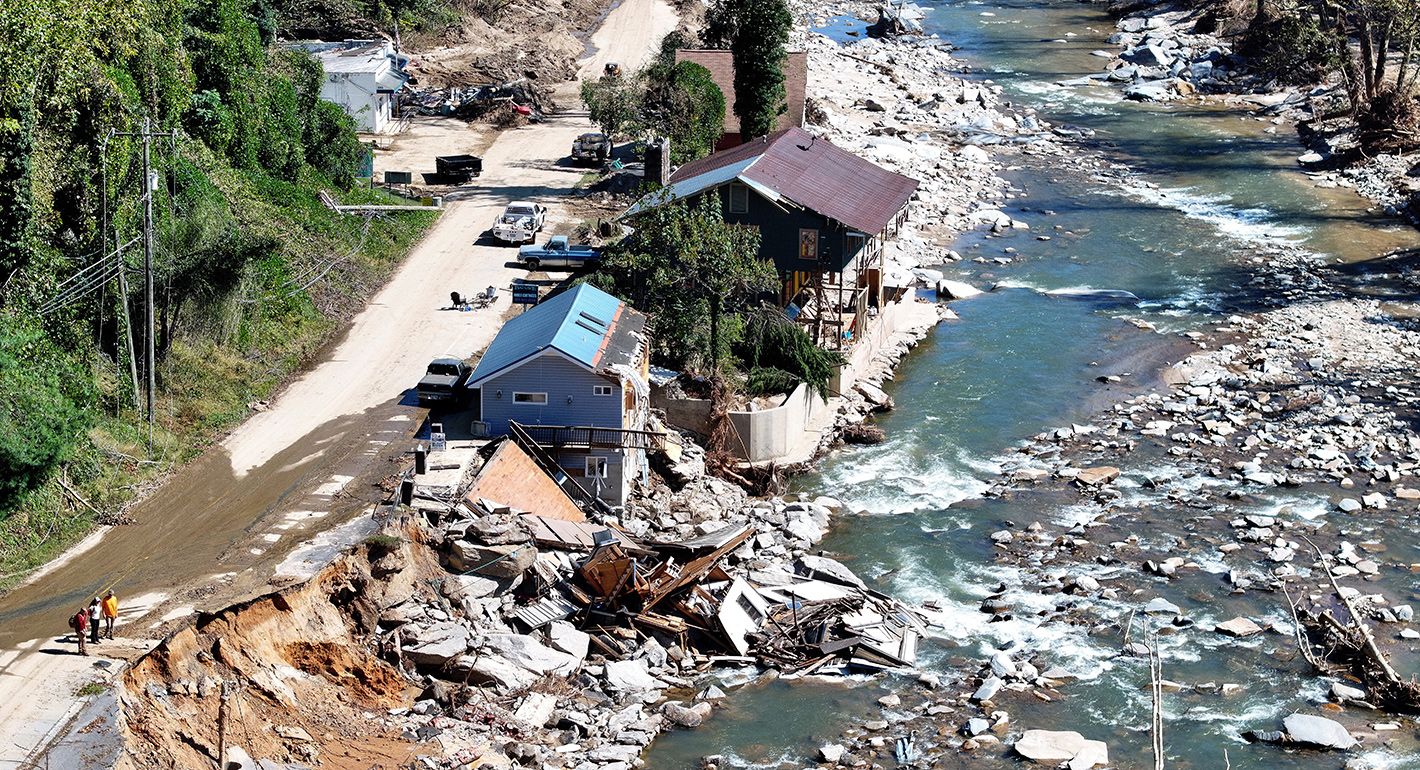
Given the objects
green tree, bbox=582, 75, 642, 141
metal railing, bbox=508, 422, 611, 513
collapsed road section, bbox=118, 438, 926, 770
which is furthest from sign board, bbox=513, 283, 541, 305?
green tree, bbox=582, 75, 642, 141

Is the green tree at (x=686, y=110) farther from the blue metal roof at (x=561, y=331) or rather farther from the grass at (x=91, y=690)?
the grass at (x=91, y=690)

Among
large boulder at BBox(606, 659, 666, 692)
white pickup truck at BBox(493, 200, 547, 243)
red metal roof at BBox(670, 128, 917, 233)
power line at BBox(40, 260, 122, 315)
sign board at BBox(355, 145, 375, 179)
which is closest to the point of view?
large boulder at BBox(606, 659, 666, 692)

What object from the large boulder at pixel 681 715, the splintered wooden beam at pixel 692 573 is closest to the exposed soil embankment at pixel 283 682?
the large boulder at pixel 681 715

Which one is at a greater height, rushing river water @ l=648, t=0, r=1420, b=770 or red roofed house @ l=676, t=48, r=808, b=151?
red roofed house @ l=676, t=48, r=808, b=151

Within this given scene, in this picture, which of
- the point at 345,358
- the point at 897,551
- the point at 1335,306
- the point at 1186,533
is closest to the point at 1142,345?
the point at 1335,306

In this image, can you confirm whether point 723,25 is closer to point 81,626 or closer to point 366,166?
point 366,166

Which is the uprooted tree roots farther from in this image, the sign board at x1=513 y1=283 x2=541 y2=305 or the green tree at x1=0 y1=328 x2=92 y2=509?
the green tree at x1=0 y1=328 x2=92 y2=509

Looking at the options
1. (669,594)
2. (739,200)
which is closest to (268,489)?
(669,594)
